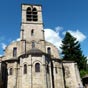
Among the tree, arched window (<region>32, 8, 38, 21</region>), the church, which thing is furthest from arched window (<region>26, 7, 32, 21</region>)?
the tree

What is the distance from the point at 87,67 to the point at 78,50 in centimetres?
590

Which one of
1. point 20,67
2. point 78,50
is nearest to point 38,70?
point 20,67

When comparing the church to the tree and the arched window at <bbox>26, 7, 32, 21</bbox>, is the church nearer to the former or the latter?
the arched window at <bbox>26, 7, 32, 21</bbox>

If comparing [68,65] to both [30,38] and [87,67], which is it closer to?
[30,38]

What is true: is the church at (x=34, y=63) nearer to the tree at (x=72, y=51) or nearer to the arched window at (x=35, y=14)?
the arched window at (x=35, y=14)

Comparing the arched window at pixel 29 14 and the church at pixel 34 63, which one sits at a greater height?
the arched window at pixel 29 14

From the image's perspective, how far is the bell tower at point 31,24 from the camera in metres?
39.5

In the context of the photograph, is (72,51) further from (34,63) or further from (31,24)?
(34,63)

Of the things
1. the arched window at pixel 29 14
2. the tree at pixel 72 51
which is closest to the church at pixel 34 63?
the arched window at pixel 29 14

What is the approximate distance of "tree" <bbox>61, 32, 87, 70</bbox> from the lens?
4534 centimetres

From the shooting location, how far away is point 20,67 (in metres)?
33.5

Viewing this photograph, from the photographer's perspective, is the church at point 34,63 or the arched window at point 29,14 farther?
the arched window at point 29,14

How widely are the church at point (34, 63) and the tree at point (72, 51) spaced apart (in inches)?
282

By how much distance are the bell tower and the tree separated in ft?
33.9
